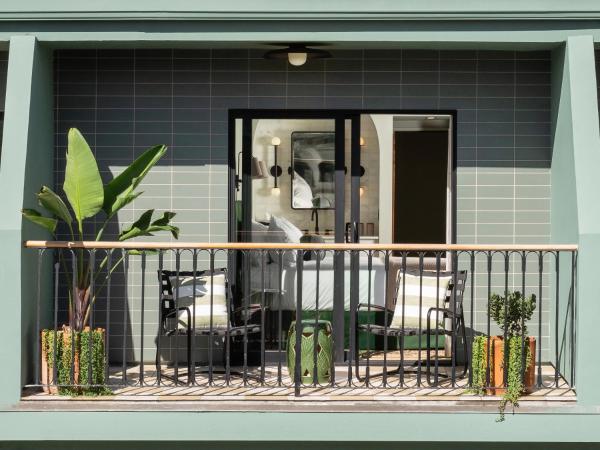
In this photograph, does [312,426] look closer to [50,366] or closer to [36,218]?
[50,366]

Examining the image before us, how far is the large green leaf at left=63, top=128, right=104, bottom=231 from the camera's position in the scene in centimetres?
801

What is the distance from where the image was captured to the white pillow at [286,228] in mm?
9750

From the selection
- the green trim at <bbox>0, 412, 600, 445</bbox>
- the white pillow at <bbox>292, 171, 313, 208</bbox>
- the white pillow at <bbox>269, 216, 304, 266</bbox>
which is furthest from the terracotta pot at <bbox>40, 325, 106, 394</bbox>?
the white pillow at <bbox>292, 171, 313, 208</bbox>

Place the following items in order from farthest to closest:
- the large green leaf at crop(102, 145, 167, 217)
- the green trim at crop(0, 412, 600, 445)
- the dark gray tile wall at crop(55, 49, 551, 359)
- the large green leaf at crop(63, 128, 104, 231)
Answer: the dark gray tile wall at crop(55, 49, 551, 359) < the large green leaf at crop(102, 145, 167, 217) < the large green leaf at crop(63, 128, 104, 231) < the green trim at crop(0, 412, 600, 445)

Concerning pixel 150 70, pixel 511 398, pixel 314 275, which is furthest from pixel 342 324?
pixel 150 70

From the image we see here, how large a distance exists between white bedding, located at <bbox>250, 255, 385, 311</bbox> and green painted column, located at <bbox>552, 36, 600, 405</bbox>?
64.5 inches

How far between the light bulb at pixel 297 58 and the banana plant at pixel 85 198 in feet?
4.81

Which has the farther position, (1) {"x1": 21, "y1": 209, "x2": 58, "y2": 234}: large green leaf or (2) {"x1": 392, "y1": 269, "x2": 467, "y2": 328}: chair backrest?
(2) {"x1": 392, "y1": 269, "x2": 467, "y2": 328}: chair backrest

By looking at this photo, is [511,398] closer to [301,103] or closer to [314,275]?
[314,275]

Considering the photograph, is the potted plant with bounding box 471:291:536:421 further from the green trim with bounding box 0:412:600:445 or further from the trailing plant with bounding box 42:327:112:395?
the trailing plant with bounding box 42:327:112:395

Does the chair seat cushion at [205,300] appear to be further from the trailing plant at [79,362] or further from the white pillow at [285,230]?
the trailing plant at [79,362]

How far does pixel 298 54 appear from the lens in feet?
29.8

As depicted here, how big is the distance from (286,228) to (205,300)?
3.30 feet
